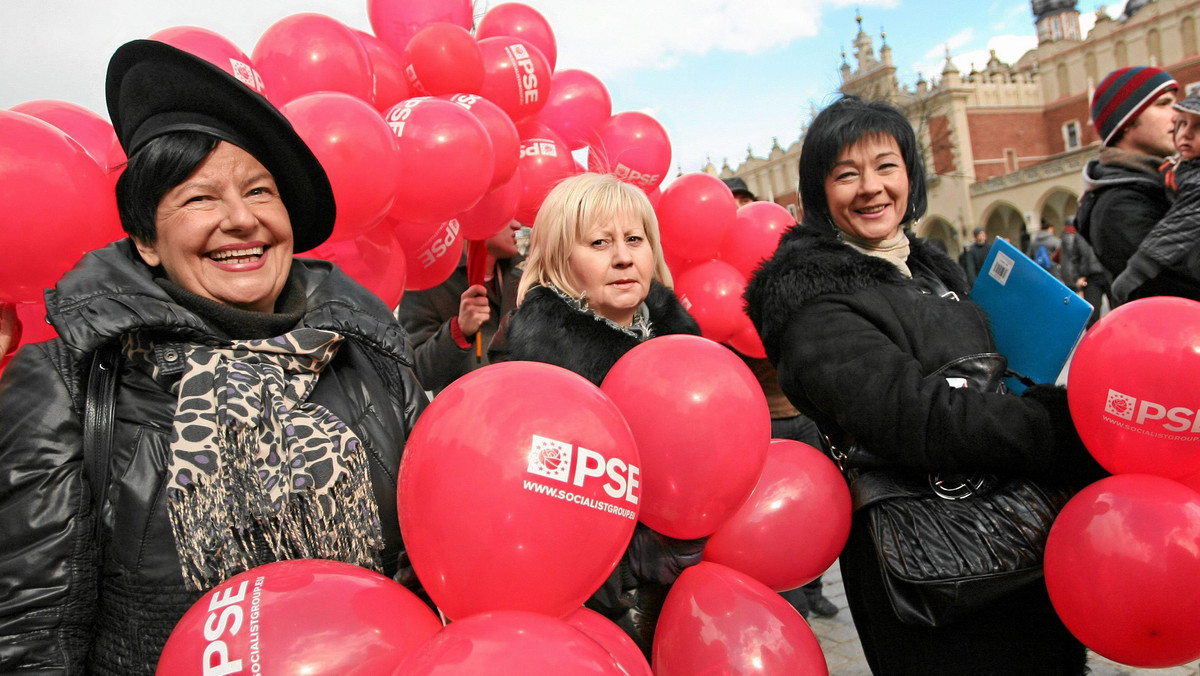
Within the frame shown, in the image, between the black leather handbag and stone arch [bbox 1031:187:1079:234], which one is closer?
the black leather handbag

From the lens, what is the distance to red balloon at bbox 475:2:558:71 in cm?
485

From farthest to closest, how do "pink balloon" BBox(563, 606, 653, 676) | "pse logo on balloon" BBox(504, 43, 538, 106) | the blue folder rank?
1. "pse logo on balloon" BBox(504, 43, 538, 106)
2. the blue folder
3. "pink balloon" BBox(563, 606, 653, 676)

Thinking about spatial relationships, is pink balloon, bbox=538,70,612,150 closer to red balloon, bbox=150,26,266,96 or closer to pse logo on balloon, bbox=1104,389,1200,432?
red balloon, bbox=150,26,266,96

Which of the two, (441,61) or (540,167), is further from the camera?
→ (540,167)

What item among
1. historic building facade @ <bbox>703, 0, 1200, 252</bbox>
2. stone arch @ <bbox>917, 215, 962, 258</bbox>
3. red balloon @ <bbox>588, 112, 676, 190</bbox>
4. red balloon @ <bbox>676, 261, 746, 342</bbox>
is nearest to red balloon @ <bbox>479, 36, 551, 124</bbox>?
red balloon @ <bbox>588, 112, 676, 190</bbox>

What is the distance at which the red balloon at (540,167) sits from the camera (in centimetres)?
436

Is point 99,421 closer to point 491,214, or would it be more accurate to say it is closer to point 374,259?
point 374,259

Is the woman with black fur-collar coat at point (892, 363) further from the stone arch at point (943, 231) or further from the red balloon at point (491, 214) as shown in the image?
the stone arch at point (943, 231)

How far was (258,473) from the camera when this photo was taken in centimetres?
163

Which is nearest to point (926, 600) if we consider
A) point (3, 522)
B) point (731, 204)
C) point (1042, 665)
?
point (1042, 665)

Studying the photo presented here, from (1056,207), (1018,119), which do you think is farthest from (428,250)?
(1018,119)

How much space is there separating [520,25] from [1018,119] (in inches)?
2096

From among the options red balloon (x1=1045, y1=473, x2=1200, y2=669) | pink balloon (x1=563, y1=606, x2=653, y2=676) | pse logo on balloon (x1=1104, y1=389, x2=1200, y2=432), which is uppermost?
pse logo on balloon (x1=1104, y1=389, x2=1200, y2=432)

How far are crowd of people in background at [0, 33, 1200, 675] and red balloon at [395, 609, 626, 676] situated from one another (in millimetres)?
637
